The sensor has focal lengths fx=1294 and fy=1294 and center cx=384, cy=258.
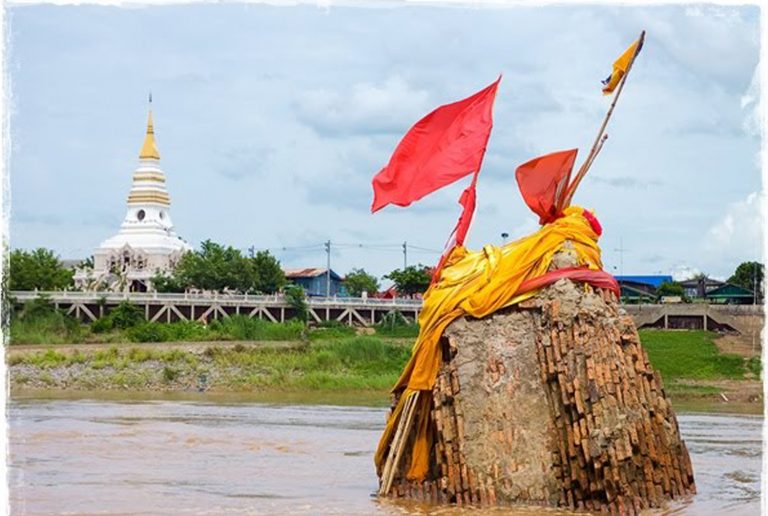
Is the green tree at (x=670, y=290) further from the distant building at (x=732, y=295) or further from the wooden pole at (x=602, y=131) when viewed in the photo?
the wooden pole at (x=602, y=131)

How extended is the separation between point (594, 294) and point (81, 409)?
23.4 m

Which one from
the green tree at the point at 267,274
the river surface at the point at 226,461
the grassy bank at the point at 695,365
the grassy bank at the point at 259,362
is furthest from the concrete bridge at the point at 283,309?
the river surface at the point at 226,461

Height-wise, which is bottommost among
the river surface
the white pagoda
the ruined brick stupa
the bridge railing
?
the river surface

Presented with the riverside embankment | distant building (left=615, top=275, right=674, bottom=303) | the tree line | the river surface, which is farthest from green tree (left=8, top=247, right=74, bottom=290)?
the river surface

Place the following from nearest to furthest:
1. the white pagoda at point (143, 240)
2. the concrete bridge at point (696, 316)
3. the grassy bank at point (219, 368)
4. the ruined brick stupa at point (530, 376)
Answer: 1. the ruined brick stupa at point (530, 376)
2. the grassy bank at point (219, 368)
3. the concrete bridge at point (696, 316)
4. the white pagoda at point (143, 240)

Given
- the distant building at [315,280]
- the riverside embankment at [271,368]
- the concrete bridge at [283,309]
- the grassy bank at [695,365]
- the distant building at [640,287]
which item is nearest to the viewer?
the riverside embankment at [271,368]

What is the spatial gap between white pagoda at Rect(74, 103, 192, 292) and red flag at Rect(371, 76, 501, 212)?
78157mm

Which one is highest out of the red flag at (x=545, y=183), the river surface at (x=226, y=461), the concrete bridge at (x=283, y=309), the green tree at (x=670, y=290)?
the green tree at (x=670, y=290)

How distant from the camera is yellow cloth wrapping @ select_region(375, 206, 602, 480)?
16953mm

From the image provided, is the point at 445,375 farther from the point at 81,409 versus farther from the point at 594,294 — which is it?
the point at 81,409

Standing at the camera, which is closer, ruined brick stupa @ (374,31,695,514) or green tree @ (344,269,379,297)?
ruined brick stupa @ (374,31,695,514)

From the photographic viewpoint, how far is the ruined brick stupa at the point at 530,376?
16.0m

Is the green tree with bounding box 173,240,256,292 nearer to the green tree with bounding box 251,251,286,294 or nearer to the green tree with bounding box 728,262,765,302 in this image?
the green tree with bounding box 251,251,286,294

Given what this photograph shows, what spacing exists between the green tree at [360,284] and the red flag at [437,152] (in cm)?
8997
